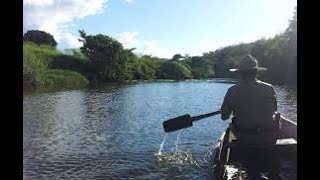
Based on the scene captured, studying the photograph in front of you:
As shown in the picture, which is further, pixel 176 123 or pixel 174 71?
pixel 174 71

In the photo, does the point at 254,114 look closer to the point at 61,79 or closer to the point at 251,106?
the point at 251,106

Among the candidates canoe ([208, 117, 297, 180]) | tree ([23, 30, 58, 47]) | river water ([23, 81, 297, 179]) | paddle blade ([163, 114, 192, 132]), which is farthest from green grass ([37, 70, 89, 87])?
canoe ([208, 117, 297, 180])

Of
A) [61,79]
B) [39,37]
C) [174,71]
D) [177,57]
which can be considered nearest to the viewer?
[61,79]

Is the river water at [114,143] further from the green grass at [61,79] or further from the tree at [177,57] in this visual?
the tree at [177,57]

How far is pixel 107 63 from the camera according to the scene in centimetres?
7412

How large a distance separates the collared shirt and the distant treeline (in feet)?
155

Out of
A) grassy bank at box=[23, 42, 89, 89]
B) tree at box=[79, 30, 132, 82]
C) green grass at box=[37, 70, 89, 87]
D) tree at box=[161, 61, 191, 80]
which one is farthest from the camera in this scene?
tree at box=[161, 61, 191, 80]

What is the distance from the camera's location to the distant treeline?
6138 centimetres

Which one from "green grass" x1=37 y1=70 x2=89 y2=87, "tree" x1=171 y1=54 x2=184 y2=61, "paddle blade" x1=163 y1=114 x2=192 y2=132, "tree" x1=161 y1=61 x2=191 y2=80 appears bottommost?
"paddle blade" x1=163 y1=114 x2=192 y2=132

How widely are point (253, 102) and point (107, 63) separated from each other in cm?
6686

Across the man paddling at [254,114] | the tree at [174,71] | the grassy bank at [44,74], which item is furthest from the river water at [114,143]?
the tree at [174,71]

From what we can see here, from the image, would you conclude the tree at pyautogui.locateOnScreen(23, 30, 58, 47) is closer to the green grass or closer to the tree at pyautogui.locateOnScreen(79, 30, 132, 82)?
the tree at pyautogui.locateOnScreen(79, 30, 132, 82)

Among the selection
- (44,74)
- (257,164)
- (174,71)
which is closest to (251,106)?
(257,164)
